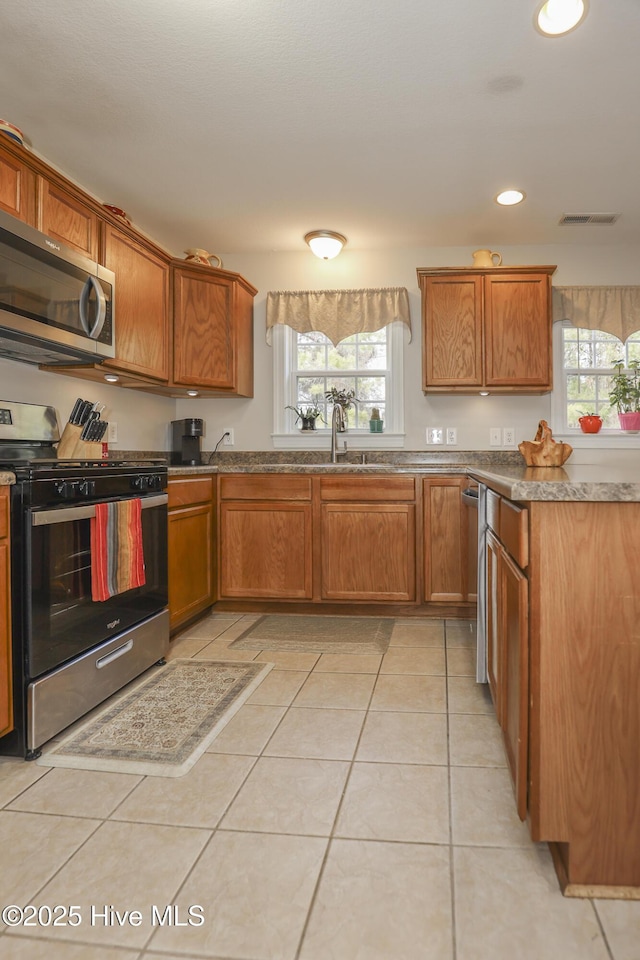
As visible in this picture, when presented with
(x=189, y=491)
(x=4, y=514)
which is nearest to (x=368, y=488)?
(x=189, y=491)

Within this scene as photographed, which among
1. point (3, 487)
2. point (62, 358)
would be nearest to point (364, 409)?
point (62, 358)

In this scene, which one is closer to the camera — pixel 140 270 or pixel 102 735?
pixel 102 735

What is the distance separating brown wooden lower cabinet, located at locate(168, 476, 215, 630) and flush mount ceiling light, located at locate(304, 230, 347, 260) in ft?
5.39

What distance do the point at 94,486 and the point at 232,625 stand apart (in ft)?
5.16

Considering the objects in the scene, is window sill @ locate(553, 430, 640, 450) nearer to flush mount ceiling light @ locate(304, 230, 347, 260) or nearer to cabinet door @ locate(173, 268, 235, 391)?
flush mount ceiling light @ locate(304, 230, 347, 260)

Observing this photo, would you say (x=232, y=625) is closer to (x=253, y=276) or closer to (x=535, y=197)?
(x=253, y=276)

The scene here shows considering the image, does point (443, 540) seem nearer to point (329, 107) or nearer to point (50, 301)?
point (329, 107)

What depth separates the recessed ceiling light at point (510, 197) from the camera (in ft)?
10.7

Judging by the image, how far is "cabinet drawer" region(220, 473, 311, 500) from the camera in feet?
11.8

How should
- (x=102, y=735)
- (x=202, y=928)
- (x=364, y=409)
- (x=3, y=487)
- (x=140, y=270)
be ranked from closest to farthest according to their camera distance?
(x=202, y=928) < (x=3, y=487) < (x=102, y=735) < (x=140, y=270) < (x=364, y=409)

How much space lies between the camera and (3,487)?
6.02ft

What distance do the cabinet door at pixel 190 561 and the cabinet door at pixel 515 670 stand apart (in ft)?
6.12

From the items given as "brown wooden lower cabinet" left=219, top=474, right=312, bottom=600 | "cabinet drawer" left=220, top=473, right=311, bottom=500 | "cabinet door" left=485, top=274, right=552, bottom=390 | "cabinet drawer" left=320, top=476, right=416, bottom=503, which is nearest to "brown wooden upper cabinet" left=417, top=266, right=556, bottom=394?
"cabinet door" left=485, top=274, right=552, bottom=390

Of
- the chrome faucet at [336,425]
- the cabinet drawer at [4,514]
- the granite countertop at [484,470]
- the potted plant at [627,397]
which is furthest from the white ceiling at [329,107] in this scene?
the cabinet drawer at [4,514]
